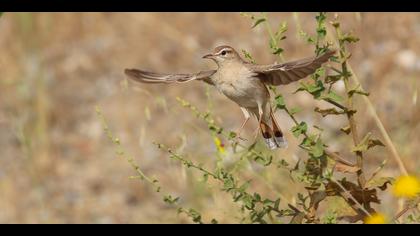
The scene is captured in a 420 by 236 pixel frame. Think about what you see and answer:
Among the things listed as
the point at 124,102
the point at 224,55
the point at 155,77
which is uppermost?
the point at 124,102

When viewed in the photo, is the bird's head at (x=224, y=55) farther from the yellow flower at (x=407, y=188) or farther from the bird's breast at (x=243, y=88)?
the yellow flower at (x=407, y=188)

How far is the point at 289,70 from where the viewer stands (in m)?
2.57

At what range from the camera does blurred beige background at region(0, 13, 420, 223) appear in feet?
19.9

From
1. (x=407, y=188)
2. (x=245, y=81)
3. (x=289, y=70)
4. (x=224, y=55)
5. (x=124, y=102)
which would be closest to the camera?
(x=289, y=70)

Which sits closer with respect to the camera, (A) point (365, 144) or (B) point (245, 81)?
(A) point (365, 144)

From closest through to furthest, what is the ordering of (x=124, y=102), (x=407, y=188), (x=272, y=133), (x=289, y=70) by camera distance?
(x=289, y=70) → (x=407, y=188) → (x=272, y=133) → (x=124, y=102)

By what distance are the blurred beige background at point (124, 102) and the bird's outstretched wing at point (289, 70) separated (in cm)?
188

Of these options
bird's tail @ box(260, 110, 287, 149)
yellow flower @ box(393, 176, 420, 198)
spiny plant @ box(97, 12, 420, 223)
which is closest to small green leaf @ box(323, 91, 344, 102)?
spiny plant @ box(97, 12, 420, 223)

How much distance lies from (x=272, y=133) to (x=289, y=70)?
23.6 inches

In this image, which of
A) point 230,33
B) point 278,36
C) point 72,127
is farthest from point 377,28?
point 278,36

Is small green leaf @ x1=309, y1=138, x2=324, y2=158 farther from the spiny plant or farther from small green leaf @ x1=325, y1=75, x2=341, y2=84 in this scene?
small green leaf @ x1=325, y1=75, x2=341, y2=84

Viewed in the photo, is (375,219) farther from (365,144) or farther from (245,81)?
(245,81)

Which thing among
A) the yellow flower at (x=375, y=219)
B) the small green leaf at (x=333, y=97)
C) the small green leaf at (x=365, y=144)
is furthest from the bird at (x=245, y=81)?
the yellow flower at (x=375, y=219)

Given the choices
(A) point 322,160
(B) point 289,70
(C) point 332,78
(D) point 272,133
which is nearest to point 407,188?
(A) point 322,160
